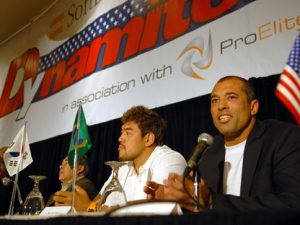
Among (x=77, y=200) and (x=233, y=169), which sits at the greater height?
(x=233, y=169)

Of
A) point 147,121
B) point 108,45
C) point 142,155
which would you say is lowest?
point 142,155

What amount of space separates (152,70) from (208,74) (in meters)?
0.60

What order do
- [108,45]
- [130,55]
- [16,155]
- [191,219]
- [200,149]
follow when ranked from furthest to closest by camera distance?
[108,45]
[130,55]
[16,155]
[200,149]
[191,219]

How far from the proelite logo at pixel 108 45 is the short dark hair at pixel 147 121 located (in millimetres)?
488

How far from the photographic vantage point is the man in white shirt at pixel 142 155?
1.84 m

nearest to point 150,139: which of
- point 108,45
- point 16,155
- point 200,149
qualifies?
point 16,155

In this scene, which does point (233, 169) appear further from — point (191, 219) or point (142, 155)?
point (191, 219)

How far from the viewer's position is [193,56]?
255cm

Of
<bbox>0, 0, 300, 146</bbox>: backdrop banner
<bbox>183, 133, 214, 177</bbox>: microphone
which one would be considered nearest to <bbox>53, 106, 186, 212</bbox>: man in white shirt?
<bbox>0, 0, 300, 146</bbox>: backdrop banner

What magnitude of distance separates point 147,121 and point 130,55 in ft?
3.95

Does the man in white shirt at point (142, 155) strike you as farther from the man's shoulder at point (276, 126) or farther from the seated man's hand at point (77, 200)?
the man's shoulder at point (276, 126)

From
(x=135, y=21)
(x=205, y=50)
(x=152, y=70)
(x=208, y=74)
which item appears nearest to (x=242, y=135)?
(x=208, y=74)

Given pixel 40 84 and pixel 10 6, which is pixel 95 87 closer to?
pixel 40 84

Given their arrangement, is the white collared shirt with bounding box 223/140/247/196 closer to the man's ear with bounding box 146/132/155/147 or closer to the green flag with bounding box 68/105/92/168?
the man's ear with bounding box 146/132/155/147
